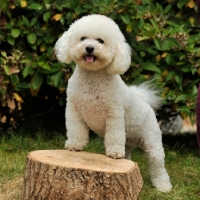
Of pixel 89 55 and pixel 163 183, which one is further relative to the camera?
pixel 163 183

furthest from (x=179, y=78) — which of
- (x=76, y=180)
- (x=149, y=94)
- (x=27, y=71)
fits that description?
(x=76, y=180)

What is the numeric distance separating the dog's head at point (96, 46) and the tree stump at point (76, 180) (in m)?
0.61

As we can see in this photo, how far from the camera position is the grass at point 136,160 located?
3.68m

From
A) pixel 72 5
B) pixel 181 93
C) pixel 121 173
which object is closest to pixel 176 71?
pixel 181 93

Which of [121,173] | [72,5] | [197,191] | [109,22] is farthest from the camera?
[72,5]

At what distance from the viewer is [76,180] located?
3.01 metres

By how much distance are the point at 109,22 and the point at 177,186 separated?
136 centimetres

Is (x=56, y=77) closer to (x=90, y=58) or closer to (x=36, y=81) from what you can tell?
(x=36, y=81)

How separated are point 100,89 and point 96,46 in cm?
34

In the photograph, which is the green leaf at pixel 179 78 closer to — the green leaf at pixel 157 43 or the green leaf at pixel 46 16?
the green leaf at pixel 157 43

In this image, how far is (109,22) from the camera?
3.25 metres

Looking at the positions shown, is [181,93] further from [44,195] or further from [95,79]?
[44,195]

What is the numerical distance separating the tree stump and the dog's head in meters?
0.61

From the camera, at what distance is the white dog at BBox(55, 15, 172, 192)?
3.17 m
